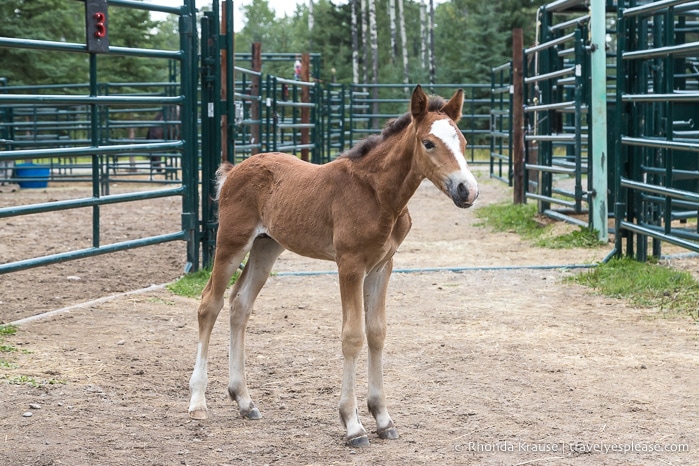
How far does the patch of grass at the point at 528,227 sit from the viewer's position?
31.0ft

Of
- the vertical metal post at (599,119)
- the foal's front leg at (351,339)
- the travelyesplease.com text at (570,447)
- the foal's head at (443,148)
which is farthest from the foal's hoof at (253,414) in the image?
the vertical metal post at (599,119)

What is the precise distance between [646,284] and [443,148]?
408cm

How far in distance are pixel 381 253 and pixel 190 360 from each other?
6.00 feet

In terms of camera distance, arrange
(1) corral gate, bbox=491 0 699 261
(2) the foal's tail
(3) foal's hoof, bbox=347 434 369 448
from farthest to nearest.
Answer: (1) corral gate, bbox=491 0 699 261 < (2) the foal's tail < (3) foal's hoof, bbox=347 434 369 448

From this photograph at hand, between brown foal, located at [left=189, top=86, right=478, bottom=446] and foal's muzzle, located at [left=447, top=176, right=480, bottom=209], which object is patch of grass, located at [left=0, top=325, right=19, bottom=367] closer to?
brown foal, located at [left=189, top=86, right=478, bottom=446]

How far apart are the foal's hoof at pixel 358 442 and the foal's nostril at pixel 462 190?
1167mm

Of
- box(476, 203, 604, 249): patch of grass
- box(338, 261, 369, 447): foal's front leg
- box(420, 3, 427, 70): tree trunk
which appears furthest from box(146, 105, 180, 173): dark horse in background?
box(420, 3, 427, 70): tree trunk

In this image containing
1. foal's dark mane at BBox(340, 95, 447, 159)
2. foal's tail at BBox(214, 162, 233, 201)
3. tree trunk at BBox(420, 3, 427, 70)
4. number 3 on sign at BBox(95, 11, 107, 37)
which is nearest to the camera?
foal's dark mane at BBox(340, 95, 447, 159)

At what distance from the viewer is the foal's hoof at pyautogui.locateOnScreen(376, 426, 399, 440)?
13.0 feet

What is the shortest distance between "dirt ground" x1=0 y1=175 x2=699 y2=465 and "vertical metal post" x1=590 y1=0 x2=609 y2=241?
120 cm

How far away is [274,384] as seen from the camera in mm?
4832

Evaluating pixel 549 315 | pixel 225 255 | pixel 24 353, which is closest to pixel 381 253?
pixel 225 255

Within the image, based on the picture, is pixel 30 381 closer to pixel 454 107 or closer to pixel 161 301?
pixel 161 301

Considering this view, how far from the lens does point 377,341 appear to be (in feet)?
13.4
